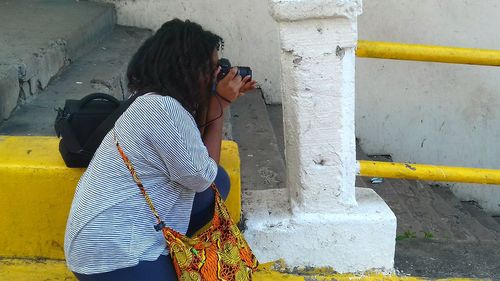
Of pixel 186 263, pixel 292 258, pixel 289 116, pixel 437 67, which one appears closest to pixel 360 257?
pixel 292 258

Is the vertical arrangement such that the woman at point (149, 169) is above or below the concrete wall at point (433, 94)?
above

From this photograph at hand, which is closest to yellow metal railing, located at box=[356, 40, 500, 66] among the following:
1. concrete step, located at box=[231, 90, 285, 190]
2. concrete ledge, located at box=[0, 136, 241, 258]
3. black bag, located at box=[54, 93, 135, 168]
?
concrete ledge, located at box=[0, 136, 241, 258]

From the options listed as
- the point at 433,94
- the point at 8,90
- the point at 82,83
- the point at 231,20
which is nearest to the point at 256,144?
the point at 231,20

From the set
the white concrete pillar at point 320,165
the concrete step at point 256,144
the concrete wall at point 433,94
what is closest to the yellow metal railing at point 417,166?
the white concrete pillar at point 320,165

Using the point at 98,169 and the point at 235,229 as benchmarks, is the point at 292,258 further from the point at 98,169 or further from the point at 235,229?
the point at 98,169

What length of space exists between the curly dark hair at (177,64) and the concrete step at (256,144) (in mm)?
1756

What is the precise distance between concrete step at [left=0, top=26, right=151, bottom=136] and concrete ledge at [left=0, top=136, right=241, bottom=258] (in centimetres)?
56

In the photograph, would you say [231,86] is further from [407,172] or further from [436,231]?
[436,231]

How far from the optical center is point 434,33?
4996mm

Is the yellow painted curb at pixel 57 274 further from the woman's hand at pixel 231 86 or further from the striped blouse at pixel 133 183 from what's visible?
the woman's hand at pixel 231 86

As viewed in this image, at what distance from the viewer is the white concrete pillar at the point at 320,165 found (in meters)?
2.59

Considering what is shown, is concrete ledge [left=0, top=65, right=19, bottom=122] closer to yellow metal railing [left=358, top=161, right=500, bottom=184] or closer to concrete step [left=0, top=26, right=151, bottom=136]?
concrete step [left=0, top=26, right=151, bottom=136]

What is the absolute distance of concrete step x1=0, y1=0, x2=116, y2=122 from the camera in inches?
140

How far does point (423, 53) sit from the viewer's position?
9.32 ft
